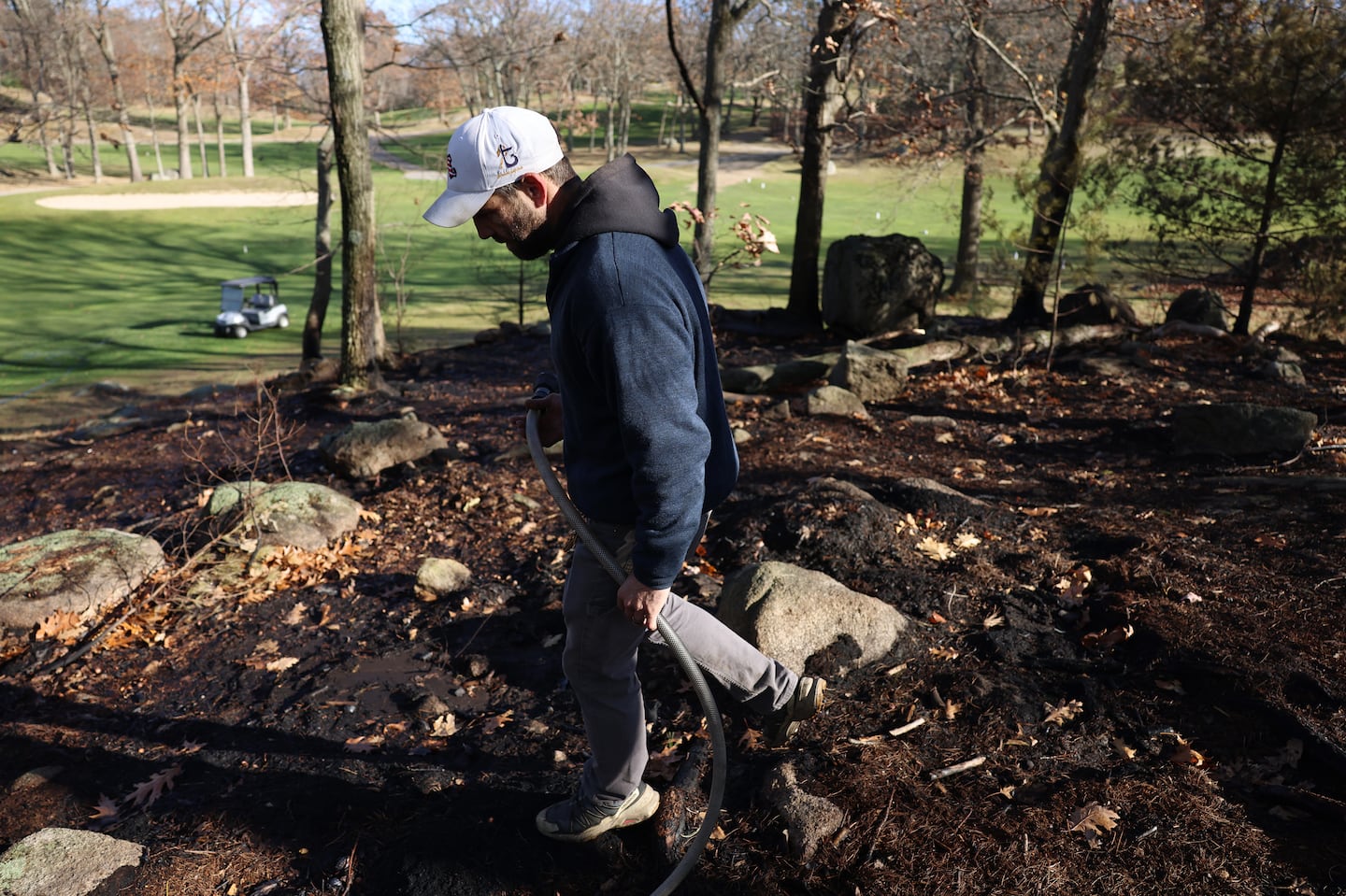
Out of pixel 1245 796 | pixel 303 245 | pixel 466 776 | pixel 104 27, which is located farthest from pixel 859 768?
pixel 104 27

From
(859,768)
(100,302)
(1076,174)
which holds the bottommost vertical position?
(100,302)

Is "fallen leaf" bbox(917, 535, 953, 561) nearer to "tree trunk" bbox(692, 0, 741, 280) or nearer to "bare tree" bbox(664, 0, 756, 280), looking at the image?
"bare tree" bbox(664, 0, 756, 280)

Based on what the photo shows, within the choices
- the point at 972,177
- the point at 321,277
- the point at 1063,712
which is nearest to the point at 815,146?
the point at 972,177

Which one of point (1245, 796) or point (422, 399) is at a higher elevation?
point (1245, 796)

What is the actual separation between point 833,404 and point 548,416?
5.57 metres

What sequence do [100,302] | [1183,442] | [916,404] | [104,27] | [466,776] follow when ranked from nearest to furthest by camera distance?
[466,776] → [1183,442] → [916,404] → [100,302] → [104,27]

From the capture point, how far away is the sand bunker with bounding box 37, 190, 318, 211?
3903 centimetres

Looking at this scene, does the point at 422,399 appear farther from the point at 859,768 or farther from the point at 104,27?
the point at 104,27

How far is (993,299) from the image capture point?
21594 millimetres

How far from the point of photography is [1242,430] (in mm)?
6488

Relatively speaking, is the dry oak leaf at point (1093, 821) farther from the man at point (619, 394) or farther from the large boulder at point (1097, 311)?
the large boulder at point (1097, 311)

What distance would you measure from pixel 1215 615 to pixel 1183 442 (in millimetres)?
3290

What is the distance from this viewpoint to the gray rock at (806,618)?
13.0 ft

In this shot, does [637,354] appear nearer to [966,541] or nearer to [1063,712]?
[1063,712]
